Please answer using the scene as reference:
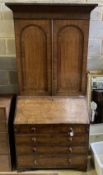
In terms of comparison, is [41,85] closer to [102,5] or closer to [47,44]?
[47,44]

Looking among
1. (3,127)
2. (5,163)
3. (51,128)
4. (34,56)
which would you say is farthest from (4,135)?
(34,56)

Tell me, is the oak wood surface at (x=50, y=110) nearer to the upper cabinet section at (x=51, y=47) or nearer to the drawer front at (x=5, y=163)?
the upper cabinet section at (x=51, y=47)

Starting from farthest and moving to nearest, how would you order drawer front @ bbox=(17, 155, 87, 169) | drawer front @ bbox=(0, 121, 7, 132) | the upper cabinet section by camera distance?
1. drawer front @ bbox=(17, 155, 87, 169)
2. drawer front @ bbox=(0, 121, 7, 132)
3. the upper cabinet section

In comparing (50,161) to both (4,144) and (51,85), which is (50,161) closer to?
(4,144)

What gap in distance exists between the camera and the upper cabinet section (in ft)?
6.48

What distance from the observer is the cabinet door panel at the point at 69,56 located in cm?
205

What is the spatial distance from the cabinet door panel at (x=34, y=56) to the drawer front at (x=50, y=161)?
598 mm

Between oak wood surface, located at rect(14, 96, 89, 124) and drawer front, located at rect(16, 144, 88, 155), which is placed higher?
oak wood surface, located at rect(14, 96, 89, 124)

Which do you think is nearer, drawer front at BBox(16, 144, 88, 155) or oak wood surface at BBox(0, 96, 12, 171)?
oak wood surface at BBox(0, 96, 12, 171)

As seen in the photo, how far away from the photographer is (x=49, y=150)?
2162 millimetres

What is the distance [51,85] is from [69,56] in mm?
320

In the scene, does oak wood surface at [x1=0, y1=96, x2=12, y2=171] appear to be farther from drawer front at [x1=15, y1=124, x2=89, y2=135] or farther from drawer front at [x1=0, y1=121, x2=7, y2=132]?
drawer front at [x1=15, y1=124, x2=89, y2=135]

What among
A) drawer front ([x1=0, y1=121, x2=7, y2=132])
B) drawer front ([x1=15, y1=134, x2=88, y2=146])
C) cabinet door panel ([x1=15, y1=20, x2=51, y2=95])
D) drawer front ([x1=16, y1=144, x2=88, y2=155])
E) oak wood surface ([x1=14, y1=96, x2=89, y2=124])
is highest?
cabinet door panel ([x1=15, y1=20, x2=51, y2=95])

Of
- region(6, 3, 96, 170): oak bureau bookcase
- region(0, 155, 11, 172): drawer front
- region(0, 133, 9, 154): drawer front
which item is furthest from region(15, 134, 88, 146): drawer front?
region(0, 155, 11, 172): drawer front
